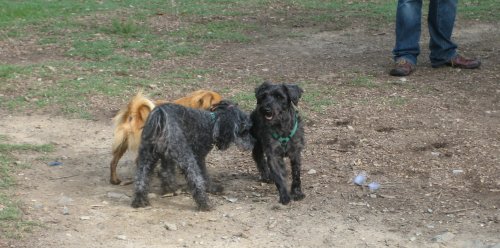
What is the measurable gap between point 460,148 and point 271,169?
1.91 meters

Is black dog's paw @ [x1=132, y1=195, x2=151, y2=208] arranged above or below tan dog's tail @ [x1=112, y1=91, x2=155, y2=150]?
below

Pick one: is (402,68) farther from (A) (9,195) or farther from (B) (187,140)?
(A) (9,195)

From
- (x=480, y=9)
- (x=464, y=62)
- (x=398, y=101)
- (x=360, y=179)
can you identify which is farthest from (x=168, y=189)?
(x=480, y=9)

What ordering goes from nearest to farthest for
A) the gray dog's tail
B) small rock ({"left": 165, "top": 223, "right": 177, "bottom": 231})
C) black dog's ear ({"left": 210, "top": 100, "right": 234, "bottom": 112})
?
1. small rock ({"left": 165, "top": 223, "right": 177, "bottom": 231})
2. the gray dog's tail
3. black dog's ear ({"left": 210, "top": 100, "right": 234, "bottom": 112})

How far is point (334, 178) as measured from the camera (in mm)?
6559

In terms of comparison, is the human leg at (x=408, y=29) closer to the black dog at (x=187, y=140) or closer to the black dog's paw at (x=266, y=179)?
the black dog's paw at (x=266, y=179)

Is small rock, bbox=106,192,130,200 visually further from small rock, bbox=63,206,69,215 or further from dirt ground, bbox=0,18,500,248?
small rock, bbox=63,206,69,215

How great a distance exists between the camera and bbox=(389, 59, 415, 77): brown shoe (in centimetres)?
931

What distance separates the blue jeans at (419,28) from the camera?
9.30 meters

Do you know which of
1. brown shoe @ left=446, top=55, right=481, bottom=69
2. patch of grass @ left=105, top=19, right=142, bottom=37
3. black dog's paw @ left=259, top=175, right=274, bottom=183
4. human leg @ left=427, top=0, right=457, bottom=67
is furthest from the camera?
patch of grass @ left=105, top=19, right=142, bottom=37

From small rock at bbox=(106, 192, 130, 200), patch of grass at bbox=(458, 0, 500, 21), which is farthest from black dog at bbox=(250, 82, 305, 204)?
patch of grass at bbox=(458, 0, 500, 21)

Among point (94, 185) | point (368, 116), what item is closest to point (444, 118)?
point (368, 116)

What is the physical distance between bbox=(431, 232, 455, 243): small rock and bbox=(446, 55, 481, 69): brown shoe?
14.8 ft

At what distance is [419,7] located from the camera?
9.34 metres
